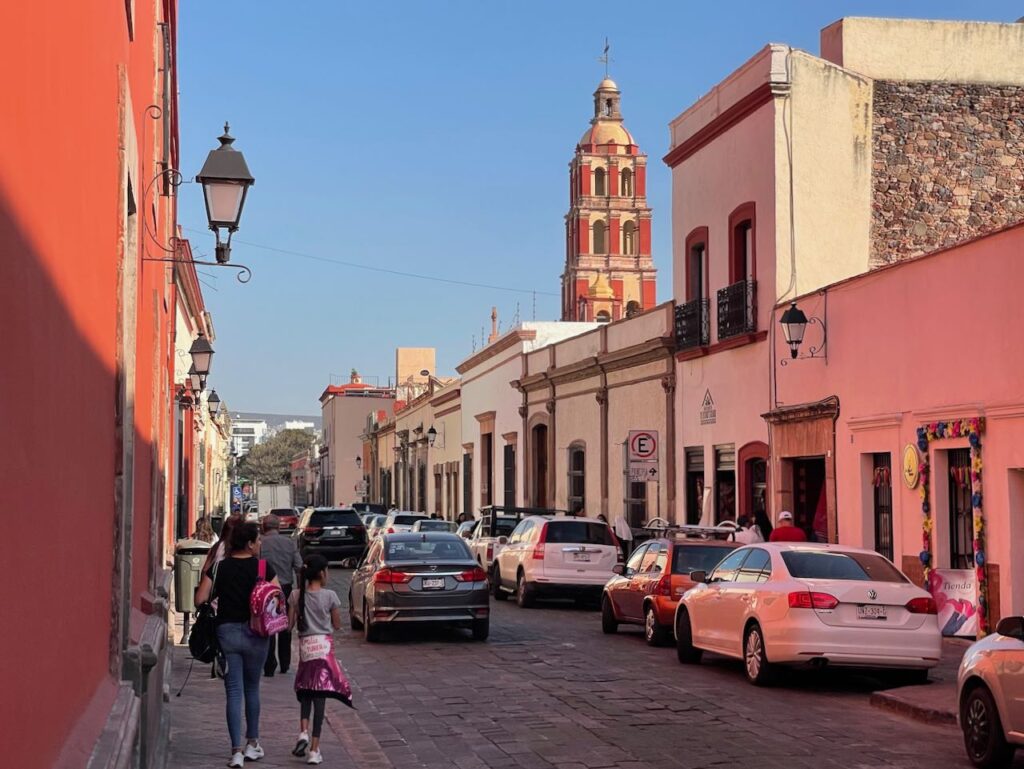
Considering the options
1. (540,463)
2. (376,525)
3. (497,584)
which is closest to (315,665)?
→ (497,584)

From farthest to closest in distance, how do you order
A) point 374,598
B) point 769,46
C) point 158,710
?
point 769,46 < point 374,598 < point 158,710

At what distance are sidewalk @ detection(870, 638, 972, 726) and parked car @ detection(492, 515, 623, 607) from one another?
1034 centimetres

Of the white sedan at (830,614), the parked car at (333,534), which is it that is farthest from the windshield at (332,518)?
the white sedan at (830,614)

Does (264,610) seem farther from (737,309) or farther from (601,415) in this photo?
(601,415)

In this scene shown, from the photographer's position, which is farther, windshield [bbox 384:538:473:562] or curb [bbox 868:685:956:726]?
windshield [bbox 384:538:473:562]

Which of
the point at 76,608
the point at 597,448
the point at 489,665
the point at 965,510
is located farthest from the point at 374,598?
the point at 597,448

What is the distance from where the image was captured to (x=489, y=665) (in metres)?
16.6

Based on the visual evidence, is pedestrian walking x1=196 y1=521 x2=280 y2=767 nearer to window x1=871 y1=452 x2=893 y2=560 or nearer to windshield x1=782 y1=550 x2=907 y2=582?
windshield x1=782 y1=550 x2=907 y2=582

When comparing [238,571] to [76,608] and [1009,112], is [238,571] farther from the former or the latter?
[1009,112]

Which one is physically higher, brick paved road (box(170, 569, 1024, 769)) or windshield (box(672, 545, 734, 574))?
windshield (box(672, 545, 734, 574))

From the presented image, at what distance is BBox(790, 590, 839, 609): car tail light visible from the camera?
1399 cm

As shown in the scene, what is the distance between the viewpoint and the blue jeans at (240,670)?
33.3 feet

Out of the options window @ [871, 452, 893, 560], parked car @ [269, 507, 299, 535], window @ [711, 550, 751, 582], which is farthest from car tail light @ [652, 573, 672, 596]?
parked car @ [269, 507, 299, 535]

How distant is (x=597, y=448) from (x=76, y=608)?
110ft
